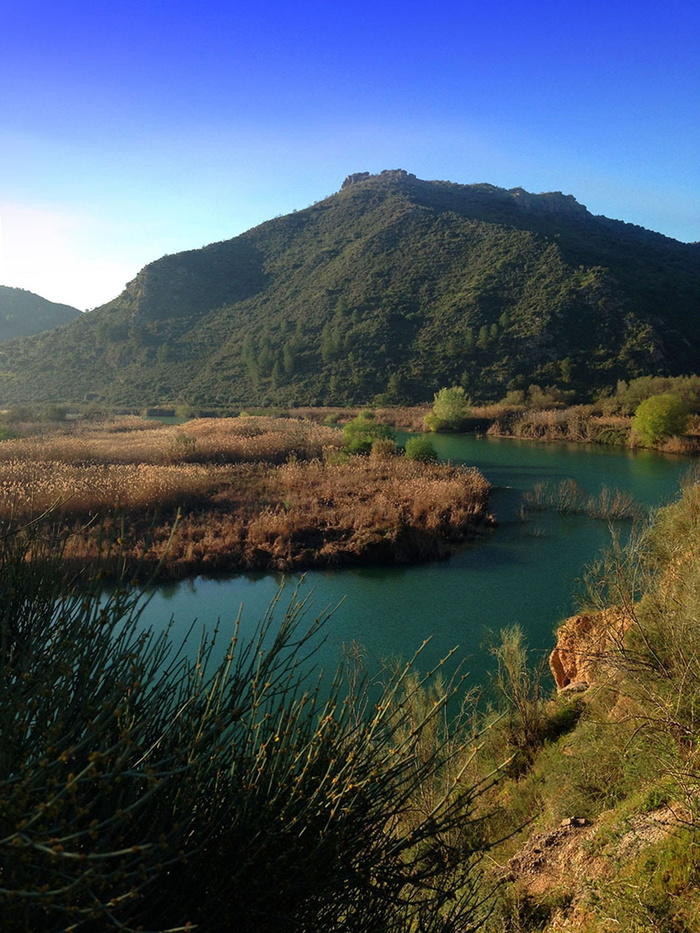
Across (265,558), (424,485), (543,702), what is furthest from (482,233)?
(543,702)

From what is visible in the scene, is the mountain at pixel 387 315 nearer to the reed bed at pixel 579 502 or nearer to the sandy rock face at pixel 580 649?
the reed bed at pixel 579 502

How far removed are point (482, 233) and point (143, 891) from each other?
79.8 metres

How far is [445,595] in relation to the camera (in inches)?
667

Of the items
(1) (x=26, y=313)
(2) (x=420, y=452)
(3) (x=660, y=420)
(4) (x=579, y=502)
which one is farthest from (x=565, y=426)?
(1) (x=26, y=313)

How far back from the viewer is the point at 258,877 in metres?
2.81

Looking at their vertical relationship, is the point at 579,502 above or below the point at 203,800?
below

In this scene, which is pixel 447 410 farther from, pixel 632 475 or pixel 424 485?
pixel 424 485

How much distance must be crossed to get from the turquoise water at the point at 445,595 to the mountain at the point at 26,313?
105 meters

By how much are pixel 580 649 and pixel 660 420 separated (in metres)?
32.8

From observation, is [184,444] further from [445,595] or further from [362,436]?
[445,595]

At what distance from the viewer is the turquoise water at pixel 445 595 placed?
1376 centimetres

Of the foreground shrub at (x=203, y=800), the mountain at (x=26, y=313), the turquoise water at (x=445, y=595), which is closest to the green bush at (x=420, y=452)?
the turquoise water at (x=445, y=595)

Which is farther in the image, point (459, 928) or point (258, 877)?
point (459, 928)

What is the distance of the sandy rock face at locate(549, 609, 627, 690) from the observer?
9438mm
